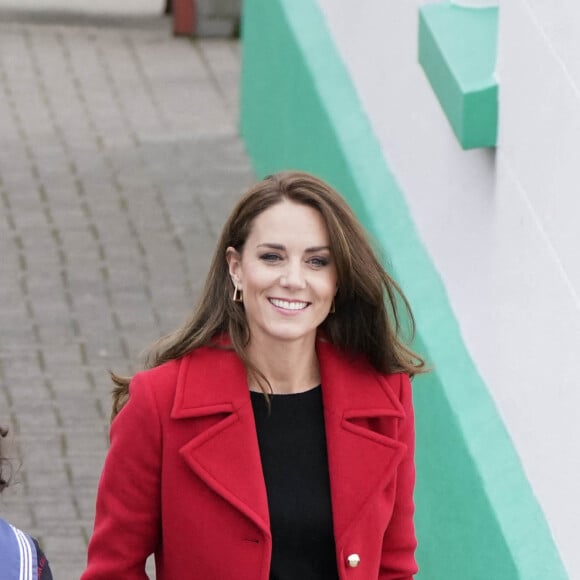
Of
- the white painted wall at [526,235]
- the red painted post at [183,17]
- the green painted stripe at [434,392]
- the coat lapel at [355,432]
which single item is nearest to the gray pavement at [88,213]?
the red painted post at [183,17]

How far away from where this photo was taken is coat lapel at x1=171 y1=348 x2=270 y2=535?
3561 millimetres

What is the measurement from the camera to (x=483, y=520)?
481cm

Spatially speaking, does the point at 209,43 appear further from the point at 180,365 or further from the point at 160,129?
the point at 180,365

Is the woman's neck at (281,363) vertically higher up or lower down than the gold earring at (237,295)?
lower down

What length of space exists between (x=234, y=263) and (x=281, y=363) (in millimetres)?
245

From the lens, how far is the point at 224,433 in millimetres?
3598

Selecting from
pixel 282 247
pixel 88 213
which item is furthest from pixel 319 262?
pixel 88 213

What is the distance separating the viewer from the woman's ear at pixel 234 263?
12.2ft

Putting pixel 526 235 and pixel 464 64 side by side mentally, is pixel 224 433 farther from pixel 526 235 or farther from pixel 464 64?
pixel 464 64

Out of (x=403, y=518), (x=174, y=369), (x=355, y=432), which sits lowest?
(x=403, y=518)

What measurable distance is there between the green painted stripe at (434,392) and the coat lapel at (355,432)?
88 centimetres

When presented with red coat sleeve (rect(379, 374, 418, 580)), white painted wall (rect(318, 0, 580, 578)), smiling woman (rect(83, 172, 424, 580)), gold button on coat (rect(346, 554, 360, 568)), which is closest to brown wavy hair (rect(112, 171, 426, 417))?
smiling woman (rect(83, 172, 424, 580))

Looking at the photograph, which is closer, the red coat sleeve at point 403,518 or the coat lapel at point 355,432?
the coat lapel at point 355,432

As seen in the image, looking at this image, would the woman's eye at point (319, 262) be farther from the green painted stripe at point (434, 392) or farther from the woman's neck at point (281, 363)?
the green painted stripe at point (434, 392)
